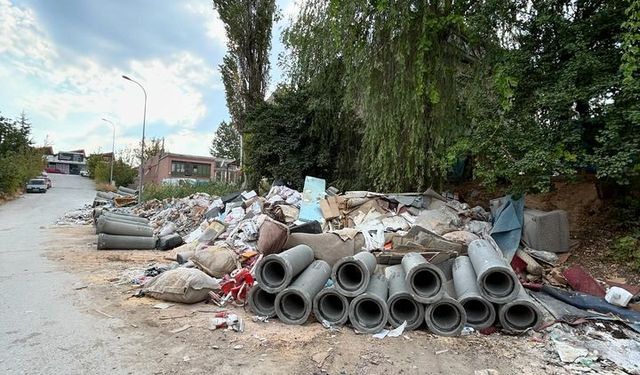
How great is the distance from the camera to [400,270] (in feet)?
16.6

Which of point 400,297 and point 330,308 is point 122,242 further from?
point 400,297

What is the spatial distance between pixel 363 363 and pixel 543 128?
16.9ft

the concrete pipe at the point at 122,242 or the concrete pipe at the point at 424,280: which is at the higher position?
the concrete pipe at the point at 424,280

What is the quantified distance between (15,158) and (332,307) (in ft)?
104

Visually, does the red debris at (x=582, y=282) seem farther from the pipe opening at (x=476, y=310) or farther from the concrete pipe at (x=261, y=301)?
the concrete pipe at (x=261, y=301)

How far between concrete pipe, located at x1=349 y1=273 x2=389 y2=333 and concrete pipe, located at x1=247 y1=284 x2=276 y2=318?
0.99 metres

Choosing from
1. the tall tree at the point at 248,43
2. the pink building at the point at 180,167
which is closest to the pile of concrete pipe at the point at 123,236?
the tall tree at the point at 248,43

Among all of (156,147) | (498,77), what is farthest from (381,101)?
(156,147)

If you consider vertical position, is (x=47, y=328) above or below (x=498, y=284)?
below

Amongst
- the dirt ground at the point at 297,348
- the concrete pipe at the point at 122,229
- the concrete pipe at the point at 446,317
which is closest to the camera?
the dirt ground at the point at 297,348

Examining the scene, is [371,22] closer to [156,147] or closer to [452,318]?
[452,318]

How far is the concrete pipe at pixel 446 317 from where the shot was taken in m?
4.09

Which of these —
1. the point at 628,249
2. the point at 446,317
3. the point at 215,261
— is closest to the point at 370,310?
the point at 446,317

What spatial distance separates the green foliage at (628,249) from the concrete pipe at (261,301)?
5621 millimetres
